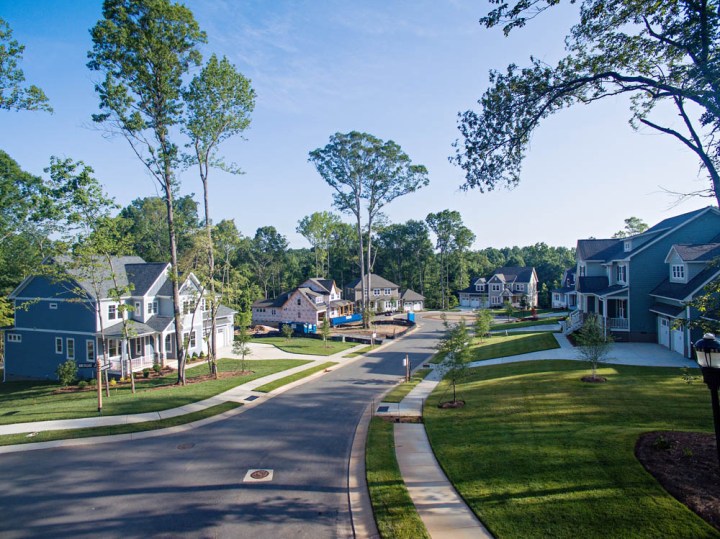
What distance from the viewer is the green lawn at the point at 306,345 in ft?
114

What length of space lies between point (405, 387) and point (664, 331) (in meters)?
17.3

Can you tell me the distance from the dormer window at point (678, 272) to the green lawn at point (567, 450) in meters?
9.04

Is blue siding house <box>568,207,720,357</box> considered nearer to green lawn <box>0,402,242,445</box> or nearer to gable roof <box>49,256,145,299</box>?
green lawn <box>0,402,242,445</box>

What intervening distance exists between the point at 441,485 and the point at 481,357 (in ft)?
64.7

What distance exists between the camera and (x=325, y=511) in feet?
29.6

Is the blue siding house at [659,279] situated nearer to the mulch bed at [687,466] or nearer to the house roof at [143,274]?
the mulch bed at [687,466]

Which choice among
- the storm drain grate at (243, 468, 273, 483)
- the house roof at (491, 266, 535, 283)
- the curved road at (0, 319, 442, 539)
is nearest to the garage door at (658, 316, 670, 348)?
the curved road at (0, 319, 442, 539)

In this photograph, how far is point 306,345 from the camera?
125 feet

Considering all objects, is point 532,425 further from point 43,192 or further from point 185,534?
point 43,192

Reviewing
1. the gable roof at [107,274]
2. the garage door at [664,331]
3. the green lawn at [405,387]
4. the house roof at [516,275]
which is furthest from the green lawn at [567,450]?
the house roof at [516,275]

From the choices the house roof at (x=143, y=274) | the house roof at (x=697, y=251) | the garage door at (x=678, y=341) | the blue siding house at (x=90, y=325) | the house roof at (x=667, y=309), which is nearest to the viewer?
the garage door at (x=678, y=341)

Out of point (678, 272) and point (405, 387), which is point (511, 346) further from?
point (405, 387)

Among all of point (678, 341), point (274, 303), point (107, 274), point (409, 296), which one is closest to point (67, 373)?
point (107, 274)

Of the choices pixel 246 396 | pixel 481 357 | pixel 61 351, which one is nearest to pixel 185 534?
pixel 246 396
